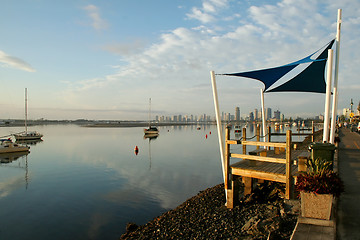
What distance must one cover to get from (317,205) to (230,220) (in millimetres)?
4309

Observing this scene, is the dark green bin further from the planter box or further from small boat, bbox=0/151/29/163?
small boat, bbox=0/151/29/163

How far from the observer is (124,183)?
16.9 meters

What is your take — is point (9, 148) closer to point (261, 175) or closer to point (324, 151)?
point (261, 175)

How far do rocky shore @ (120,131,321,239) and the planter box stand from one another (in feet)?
4.24

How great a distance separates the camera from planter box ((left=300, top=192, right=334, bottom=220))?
462 cm

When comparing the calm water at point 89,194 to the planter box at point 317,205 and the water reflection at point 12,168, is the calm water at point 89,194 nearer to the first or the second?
the water reflection at point 12,168

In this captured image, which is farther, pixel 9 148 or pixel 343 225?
pixel 9 148

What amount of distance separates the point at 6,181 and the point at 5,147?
56.0ft

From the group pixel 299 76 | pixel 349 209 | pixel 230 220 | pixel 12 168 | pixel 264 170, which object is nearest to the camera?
pixel 349 209

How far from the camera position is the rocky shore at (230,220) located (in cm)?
677

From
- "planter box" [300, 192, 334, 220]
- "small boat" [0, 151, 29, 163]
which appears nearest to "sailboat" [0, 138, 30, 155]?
"small boat" [0, 151, 29, 163]

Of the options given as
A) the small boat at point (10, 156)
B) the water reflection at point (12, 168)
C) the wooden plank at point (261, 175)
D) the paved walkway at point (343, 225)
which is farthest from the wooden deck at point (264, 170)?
the small boat at point (10, 156)

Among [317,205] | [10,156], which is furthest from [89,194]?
[10,156]

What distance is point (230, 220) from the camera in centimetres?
842
